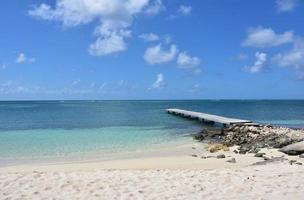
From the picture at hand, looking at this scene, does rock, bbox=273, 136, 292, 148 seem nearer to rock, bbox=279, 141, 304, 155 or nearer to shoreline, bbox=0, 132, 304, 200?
rock, bbox=279, 141, 304, 155

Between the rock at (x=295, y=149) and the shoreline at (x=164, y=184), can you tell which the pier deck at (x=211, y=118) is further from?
the shoreline at (x=164, y=184)

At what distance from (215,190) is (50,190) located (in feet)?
11.1

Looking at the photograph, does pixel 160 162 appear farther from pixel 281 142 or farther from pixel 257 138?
pixel 257 138

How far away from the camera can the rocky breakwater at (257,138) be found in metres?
15.7

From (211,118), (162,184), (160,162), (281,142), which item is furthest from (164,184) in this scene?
(211,118)

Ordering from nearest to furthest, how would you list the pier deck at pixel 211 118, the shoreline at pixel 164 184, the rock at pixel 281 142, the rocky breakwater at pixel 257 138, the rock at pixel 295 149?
1. the shoreline at pixel 164 184
2. the rock at pixel 295 149
3. the rocky breakwater at pixel 257 138
4. the rock at pixel 281 142
5. the pier deck at pixel 211 118

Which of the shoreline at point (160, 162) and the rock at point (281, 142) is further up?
the rock at point (281, 142)

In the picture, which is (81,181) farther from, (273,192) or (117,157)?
(117,157)

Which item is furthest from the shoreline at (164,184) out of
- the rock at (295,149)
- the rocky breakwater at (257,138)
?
the rocky breakwater at (257,138)

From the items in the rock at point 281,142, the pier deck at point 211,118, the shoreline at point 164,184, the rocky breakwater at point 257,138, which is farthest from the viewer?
the pier deck at point 211,118

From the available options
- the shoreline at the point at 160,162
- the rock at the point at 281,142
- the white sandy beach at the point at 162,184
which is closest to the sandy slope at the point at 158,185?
the white sandy beach at the point at 162,184

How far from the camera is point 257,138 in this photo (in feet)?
71.1

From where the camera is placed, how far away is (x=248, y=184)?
9078 millimetres

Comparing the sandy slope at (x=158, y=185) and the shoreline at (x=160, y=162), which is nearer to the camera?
the sandy slope at (x=158, y=185)
